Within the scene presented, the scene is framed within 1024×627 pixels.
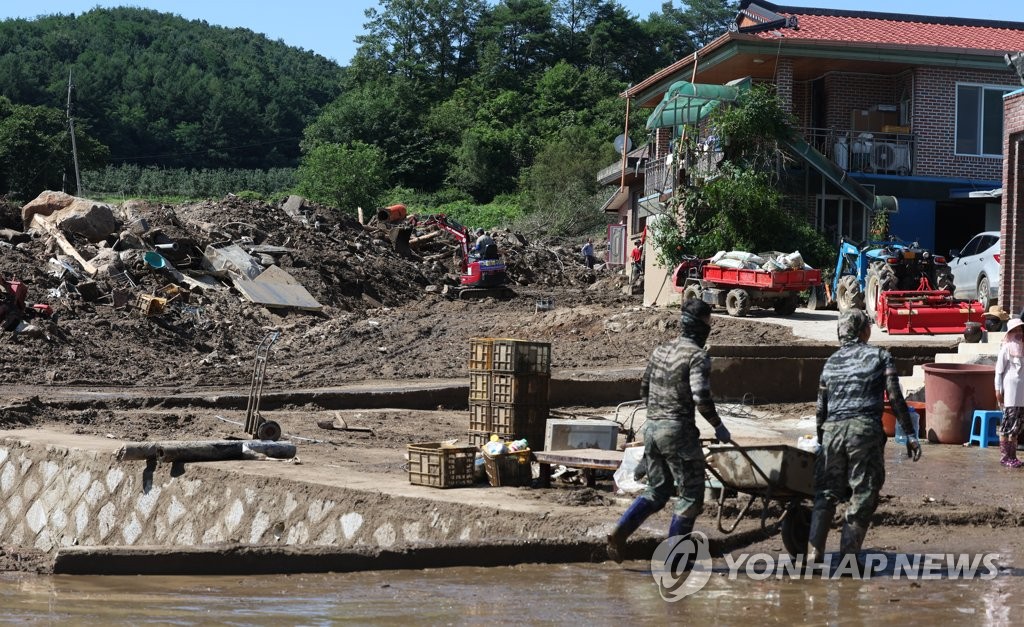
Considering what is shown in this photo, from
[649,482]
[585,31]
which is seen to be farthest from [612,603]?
[585,31]

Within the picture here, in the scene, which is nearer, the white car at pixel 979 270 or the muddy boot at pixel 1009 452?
the muddy boot at pixel 1009 452

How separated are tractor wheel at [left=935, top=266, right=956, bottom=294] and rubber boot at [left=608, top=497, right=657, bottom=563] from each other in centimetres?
1410

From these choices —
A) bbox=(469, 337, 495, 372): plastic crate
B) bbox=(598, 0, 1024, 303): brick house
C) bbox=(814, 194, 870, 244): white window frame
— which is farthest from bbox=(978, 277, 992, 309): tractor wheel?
bbox=(469, 337, 495, 372): plastic crate

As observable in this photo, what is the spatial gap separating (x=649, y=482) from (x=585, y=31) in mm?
91397

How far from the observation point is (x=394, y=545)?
26.3 ft

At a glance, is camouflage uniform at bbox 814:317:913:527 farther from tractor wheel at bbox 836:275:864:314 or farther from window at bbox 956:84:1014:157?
window at bbox 956:84:1014:157

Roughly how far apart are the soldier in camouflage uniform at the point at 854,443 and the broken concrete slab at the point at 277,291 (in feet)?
71.1

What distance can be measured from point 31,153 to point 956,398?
147 ft

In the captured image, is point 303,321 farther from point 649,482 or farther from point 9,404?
point 649,482

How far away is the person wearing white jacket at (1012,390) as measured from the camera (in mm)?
11242

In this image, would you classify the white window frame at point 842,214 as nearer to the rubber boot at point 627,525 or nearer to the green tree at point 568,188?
the rubber boot at point 627,525

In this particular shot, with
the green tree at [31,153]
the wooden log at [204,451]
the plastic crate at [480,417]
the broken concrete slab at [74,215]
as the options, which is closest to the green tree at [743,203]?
the broken concrete slab at [74,215]

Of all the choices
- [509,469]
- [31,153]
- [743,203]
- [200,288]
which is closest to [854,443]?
[509,469]

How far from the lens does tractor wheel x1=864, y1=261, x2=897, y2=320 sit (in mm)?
19812
